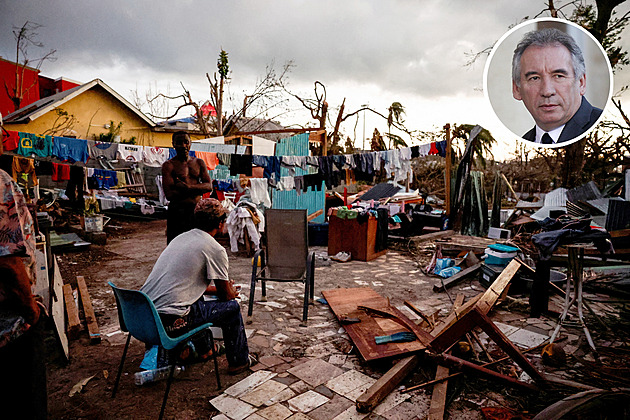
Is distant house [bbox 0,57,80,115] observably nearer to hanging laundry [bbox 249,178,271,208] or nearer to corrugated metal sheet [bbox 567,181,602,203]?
hanging laundry [bbox 249,178,271,208]

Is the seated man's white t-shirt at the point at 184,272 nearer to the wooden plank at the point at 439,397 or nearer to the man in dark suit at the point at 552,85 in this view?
the wooden plank at the point at 439,397

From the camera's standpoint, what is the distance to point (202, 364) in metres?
3.38

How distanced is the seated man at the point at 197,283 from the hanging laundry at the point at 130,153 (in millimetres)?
5073

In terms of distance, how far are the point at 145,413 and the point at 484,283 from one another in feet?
17.3

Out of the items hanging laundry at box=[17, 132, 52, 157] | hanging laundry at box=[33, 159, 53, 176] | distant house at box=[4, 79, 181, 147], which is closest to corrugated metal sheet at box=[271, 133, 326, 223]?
hanging laundry at box=[33, 159, 53, 176]

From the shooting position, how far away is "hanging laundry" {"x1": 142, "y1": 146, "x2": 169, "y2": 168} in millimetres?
7293

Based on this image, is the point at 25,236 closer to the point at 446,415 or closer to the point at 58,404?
the point at 58,404

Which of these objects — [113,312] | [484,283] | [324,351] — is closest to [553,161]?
[484,283]

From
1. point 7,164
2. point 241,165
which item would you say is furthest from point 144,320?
point 241,165

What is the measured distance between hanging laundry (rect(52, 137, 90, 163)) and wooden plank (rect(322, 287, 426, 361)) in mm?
5367

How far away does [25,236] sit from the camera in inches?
63.3

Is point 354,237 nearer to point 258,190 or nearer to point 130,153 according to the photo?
point 258,190

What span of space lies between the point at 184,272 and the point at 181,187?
2.07 metres

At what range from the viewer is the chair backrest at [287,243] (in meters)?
5.07
